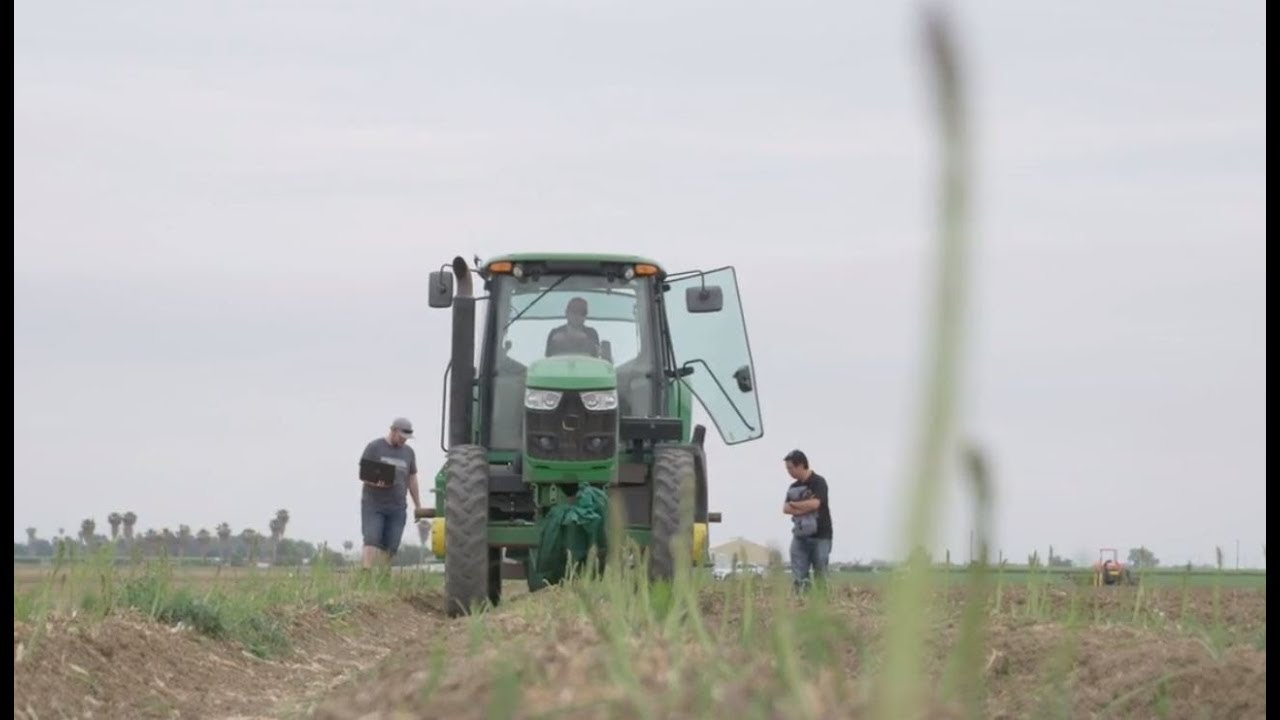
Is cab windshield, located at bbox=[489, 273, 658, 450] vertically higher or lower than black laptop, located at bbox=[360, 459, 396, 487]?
higher

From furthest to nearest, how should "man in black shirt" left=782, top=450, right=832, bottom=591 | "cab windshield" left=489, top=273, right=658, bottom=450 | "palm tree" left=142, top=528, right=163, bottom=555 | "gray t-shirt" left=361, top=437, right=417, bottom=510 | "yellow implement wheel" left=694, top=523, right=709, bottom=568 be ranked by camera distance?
"gray t-shirt" left=361, top=437, right=417, bottom=510 → "man in black shirt" left=782, top=450, right=832, bottom=591 → "cab windshield" left=489, top=273, right=658, bottom=450 → "yellow implement wheel" left=694, top=523, right=709, bottom=568 → "palm tree" left=142, top=528, right=163, bottom=555

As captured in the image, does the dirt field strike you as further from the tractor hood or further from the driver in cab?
the driver in cab

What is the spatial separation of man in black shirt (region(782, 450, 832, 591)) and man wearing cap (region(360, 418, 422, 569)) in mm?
3706

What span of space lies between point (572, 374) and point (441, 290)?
4.04 feet

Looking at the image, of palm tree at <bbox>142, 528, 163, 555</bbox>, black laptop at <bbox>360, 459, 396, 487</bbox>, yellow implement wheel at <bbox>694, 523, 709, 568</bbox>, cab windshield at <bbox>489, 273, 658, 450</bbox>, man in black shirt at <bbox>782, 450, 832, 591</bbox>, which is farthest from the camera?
black laptop at <bbox>360, 459, 396, 487</bbox>

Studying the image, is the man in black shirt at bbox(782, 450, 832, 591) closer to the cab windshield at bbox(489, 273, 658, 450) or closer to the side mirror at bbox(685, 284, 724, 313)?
the cab windshield at bbox(489, 273, 658, 450)

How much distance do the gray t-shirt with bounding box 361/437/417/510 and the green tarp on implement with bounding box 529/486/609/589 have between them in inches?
195

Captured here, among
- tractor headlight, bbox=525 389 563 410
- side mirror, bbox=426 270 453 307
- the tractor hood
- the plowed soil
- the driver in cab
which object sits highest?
side mirror, bbox=426 270 453 307

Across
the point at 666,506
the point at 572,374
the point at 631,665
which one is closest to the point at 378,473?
the point at 572,374

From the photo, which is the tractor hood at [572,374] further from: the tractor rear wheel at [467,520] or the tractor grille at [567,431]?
the tractor rear wheel at [467,520]

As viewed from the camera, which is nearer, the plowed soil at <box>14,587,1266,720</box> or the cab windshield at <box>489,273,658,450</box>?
the plowed soil at <box>14,587,1266,720</box>

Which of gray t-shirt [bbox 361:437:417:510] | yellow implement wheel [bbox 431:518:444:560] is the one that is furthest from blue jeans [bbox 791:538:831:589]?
yellow implement wheel [bbox 431:518:444:560]

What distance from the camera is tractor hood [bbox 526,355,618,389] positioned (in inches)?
416

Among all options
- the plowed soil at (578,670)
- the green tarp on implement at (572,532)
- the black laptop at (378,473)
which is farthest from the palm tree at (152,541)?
the black laptop at (378,473)
